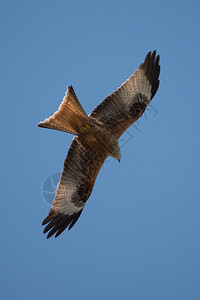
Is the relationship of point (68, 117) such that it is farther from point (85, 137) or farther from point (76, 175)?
point (76, 175)

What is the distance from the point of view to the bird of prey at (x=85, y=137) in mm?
6119

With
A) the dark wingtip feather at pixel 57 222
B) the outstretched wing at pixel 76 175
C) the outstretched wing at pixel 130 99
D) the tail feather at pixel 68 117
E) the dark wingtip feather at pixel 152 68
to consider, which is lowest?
the dark wingtip feather at pixel 57 222

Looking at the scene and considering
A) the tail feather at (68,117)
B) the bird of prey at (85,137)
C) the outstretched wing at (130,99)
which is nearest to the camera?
the tail feather at (68,117)

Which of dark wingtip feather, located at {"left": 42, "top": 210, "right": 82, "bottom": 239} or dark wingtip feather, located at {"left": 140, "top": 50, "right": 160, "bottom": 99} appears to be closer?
dark wingtip feather, located at {"left": 42, "top": 210, "right": 82, "bottom": 239}

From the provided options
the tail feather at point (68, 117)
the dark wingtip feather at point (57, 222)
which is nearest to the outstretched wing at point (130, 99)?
the tail feather at point (68, 117)

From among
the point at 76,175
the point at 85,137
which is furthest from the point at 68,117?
the point at 76,175

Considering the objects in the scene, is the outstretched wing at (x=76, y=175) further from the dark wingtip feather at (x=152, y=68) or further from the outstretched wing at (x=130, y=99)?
the dark wingtip feather at (x=152, y=68)

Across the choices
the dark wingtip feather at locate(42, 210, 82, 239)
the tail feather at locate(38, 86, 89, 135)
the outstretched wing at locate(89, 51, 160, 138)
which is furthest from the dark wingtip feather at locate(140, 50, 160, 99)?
the dark wingtip feather at locate(42, 210, 82, 239)

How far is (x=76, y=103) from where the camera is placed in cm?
589

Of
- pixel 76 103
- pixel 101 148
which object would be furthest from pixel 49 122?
pixel 101 148

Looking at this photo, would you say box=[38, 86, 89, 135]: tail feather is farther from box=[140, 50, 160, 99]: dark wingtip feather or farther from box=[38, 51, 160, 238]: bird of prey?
box=[140, 50, 160, 99]: dark wingtip feather

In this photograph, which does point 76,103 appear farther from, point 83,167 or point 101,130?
point 83,167

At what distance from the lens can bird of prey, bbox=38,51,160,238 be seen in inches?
241

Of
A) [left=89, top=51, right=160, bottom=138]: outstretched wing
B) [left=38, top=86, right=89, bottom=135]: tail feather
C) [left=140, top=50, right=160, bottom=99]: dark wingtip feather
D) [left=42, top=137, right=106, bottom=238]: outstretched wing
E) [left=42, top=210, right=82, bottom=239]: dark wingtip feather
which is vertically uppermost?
[left=140, top=50, right=160, bottom=99]: dark wingtip feather
